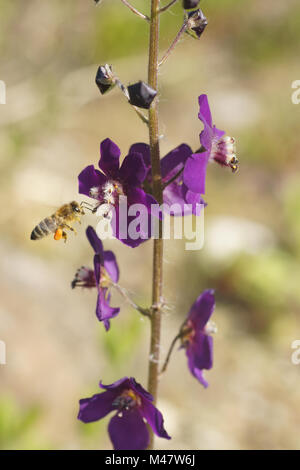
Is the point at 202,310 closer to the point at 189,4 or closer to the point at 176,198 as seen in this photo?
the point at 176,198

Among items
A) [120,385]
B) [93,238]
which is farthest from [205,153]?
[120,385]

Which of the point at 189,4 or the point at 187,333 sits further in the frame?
the point at 187,333

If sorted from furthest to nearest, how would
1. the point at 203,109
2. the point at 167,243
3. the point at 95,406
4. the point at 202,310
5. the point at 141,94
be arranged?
the point at 167,243 < the point at 202,310 < the point at 95,406 < the point at 203,109 < the point at 141,94

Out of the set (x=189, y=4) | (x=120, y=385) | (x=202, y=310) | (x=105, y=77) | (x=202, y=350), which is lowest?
(x=120, y=385)

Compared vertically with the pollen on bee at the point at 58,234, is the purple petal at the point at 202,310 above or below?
below

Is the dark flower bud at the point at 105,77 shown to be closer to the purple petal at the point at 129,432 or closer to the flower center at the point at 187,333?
the flower center at the point at 187,333

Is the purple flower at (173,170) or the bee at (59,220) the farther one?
the bee at (59,220)

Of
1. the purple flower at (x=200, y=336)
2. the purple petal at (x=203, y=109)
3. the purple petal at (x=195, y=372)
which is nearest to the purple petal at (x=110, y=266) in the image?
the purple flower at (x=200, y=336)
